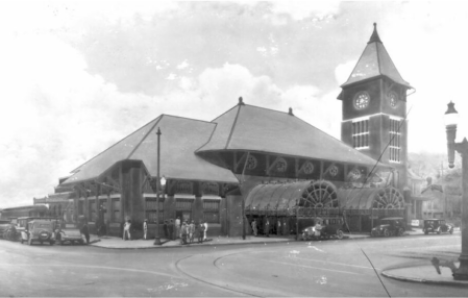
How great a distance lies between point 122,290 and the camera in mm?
12414

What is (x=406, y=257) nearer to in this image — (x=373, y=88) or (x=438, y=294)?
(x=373, y=88)

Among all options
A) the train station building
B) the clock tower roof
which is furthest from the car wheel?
the clock tower roof

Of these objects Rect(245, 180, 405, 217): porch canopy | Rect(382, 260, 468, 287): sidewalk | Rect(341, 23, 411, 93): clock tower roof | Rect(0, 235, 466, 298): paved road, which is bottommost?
Rect(0, 235, 466, 298): paved road

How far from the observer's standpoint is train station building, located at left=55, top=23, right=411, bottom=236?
35062 millimetres

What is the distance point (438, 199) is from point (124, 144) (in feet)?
84.2

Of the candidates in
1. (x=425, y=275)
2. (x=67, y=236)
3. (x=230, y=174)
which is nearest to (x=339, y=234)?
(x=230, y=174)

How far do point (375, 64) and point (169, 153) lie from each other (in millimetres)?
23243

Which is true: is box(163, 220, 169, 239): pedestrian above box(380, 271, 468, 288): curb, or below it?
below

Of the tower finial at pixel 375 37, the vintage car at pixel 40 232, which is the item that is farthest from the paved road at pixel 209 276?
the vintage car at pixel 40 232

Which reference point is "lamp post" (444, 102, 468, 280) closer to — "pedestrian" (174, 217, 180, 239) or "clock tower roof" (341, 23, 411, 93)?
"clock tower roof" (341, 23, 411, 93)

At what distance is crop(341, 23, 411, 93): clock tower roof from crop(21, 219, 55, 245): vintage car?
70.8 feet

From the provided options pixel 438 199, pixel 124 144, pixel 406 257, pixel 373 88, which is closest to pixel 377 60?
pixel 373 88

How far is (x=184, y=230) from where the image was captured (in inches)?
1211

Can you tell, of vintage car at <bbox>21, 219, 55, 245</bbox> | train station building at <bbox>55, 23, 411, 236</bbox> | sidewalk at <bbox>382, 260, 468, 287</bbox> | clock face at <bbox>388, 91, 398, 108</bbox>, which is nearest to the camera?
sidewalk at <bbox>382, 260, 468, 287</bbox>
